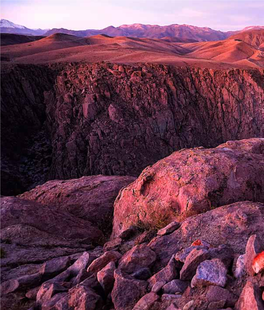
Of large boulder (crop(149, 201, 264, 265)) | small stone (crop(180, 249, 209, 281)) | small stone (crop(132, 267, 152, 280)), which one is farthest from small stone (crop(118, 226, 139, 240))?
small stone (crop(180, 249, 209, 281))

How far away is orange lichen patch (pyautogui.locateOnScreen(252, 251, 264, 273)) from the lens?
8.94 ft

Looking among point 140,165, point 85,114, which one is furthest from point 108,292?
point 85,114

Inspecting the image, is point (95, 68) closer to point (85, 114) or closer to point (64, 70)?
point (64, 70)

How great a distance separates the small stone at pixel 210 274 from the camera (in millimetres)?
2865

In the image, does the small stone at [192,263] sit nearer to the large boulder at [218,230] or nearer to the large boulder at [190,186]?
the large boulder at [218,230]

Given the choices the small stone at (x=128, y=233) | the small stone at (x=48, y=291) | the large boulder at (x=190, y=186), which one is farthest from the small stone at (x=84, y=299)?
the large boulder at (x=190, y=186)

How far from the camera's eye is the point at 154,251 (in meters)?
3.91

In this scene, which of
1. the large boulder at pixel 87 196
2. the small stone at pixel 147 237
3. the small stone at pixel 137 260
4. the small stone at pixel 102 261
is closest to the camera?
the small stone at pixel 137 260

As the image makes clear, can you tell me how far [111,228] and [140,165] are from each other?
531 inches

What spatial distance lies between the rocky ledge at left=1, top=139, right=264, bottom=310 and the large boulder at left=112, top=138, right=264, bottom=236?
22 mm

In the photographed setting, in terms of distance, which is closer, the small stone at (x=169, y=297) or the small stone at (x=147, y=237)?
the small stone at (x=169, y=297)

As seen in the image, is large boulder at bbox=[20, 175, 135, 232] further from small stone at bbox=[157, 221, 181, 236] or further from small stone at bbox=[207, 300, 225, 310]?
small stone at bbox=[207, 300, 225, 310]

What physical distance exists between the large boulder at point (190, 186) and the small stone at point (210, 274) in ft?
7.41

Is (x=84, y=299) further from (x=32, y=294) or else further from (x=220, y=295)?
(x=220, y=295)
